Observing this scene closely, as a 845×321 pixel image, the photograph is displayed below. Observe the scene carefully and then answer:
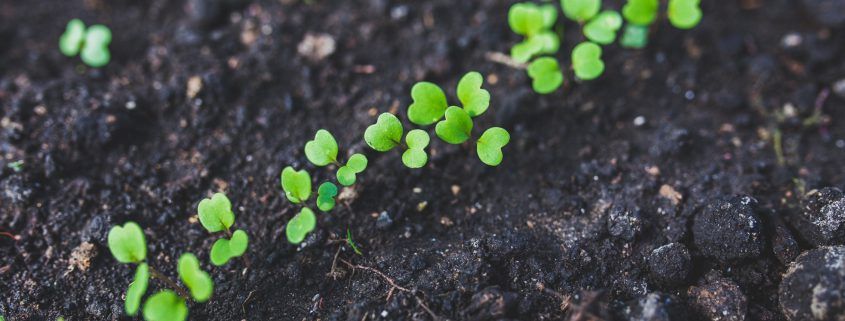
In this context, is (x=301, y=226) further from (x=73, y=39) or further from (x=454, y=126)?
(x=73, y=39)

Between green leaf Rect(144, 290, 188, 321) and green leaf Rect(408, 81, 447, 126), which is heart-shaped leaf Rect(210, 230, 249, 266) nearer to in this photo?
green leaf Rect(144, 290, 188, 321)

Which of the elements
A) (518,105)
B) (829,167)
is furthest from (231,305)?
(829,167)

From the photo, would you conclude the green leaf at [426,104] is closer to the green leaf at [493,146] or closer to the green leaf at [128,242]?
the green leaf at [493,146]

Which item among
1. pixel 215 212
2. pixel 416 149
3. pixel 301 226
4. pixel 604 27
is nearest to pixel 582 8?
pixel 604 27

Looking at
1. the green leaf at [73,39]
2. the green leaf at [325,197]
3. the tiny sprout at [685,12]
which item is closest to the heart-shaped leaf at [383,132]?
the green leaf at [325,197]

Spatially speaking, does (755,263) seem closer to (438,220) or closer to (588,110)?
(588,110)

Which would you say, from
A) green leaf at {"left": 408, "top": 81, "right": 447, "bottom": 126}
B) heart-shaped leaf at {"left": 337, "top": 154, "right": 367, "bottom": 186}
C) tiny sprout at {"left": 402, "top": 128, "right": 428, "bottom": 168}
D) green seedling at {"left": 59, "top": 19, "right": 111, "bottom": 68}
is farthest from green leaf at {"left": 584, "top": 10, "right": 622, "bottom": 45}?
green seedling at {"left": 59, "top": 19, "right": 111, "bottom": 68}

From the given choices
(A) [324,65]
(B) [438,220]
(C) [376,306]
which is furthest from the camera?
(A) [324,65]
